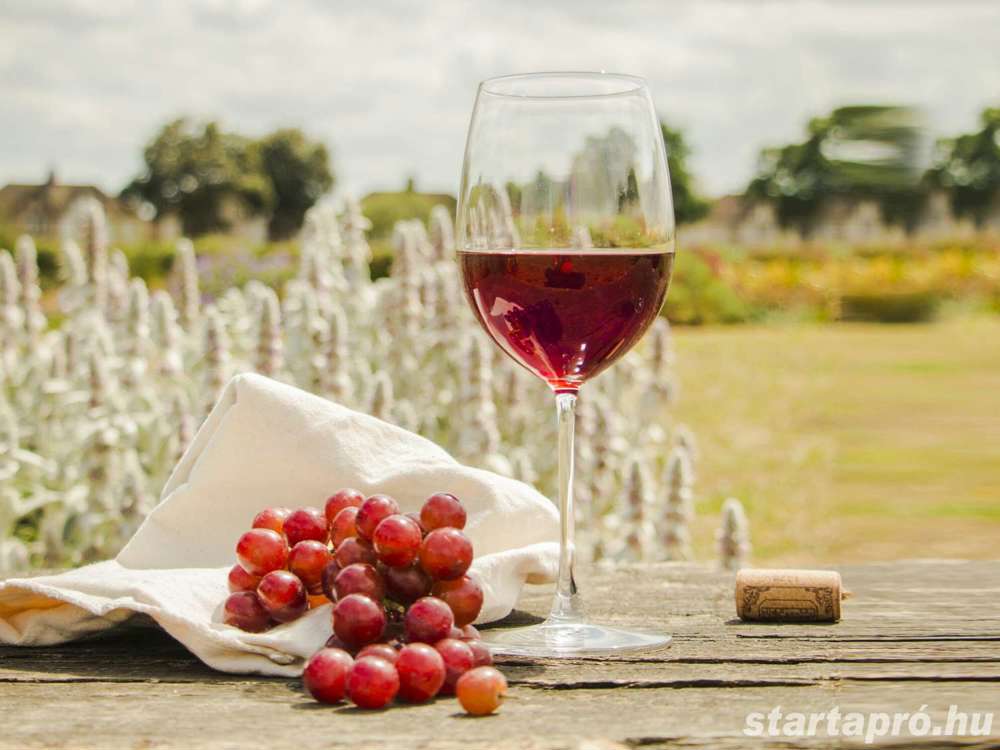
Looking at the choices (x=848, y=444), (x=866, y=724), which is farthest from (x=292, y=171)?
(x=866, y=724)

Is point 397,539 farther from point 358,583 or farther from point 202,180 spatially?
point 202,180

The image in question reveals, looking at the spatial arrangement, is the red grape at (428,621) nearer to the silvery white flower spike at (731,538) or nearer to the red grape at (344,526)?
the red grape at (344,526)

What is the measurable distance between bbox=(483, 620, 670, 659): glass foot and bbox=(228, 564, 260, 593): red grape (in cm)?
30

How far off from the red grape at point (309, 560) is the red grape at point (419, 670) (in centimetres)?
27

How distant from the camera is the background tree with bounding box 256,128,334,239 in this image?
4762cm

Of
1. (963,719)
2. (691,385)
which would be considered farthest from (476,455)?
(691,385)

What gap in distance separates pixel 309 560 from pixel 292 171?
47916 millimetres

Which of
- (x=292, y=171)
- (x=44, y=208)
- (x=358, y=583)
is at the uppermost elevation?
(x=292, y=171)

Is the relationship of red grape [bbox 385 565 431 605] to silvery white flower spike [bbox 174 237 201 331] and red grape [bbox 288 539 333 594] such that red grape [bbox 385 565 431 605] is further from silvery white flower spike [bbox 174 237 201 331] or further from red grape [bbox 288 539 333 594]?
silvery white flower spike [bbox 174 237 201 331]

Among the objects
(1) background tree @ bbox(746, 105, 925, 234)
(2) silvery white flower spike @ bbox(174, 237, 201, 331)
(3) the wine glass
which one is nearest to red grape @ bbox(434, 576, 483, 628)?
(3) the wine glass

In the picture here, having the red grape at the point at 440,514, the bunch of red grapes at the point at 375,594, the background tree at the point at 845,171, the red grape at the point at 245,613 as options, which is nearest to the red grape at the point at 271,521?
the bunch of red grapes at the point at 375,594

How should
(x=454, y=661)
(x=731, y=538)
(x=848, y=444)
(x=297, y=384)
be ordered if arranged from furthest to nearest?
(x=848, y=444) < (x=297, y=384) < (x=731, y=538) < (x=454, y=661)

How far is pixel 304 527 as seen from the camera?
1615 mm

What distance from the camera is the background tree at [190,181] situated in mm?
41250
